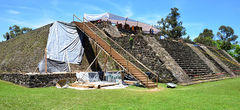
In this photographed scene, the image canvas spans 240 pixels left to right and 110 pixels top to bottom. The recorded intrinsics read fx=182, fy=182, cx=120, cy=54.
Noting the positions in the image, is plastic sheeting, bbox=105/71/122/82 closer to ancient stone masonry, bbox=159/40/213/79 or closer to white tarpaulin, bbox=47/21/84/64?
white tarpaulin, bbox=47/21/84/64

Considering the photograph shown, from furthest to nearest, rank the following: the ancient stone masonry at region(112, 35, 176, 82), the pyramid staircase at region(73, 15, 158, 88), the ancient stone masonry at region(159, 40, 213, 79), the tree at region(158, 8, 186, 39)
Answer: the tree at region(158, 8, 186, 39) → the ancient stone masonry at region(159, 40, 213, 79) → the ancient stone masonry at region(112, 35, 176, 82) → the pyramid staircase at region(73, 15, 158, 88)

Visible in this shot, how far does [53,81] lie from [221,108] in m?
8.02

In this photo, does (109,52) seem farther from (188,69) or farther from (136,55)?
(188,69)

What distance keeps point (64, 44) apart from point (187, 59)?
9.70 meters

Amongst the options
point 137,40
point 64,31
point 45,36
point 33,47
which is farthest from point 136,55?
point 33,47

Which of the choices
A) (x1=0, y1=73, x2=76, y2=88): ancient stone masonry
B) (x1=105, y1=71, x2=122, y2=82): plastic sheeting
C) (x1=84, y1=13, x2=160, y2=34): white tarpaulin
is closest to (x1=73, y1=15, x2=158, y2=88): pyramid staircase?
(x1=105, y1=71, x2=122, y2=82): plastic sheeting

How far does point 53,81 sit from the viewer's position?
989 cm

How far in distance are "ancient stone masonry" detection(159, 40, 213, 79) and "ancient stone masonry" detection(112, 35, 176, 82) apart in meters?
2.09

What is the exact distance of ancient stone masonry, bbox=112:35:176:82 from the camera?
11.5 m

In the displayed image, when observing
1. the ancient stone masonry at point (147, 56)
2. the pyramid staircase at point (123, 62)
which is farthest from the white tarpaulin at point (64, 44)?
the ancient stone masonry at point (147, 56)

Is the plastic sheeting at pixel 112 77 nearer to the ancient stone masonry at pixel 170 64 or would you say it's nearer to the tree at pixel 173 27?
the ancient stone masonry at pixel 170 64

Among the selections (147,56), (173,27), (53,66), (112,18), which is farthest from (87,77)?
(173,27)

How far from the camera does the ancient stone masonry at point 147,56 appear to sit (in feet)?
37.8

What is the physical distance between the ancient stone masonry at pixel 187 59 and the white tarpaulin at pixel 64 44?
668cm
